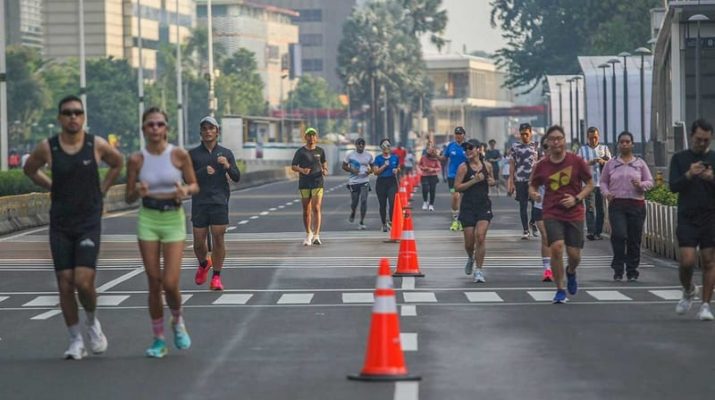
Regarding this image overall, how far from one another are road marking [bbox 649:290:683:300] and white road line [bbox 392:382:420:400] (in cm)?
745

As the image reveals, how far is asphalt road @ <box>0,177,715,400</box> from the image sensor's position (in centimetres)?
1208

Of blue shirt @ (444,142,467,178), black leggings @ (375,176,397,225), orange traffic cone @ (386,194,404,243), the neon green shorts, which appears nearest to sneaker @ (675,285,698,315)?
the neon green shorts

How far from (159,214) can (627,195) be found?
8272 mm

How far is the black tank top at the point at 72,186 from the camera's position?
13.8 meters

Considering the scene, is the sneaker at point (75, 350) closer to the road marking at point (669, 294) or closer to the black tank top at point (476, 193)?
the road marking at point (669, 294)

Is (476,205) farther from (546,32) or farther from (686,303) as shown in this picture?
(546,32)

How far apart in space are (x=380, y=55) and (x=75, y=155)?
149942 millimetres

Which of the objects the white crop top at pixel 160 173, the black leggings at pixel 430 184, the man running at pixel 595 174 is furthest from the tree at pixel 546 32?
the white crop top at pixel 160 173

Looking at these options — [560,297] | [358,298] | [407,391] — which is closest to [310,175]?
[358,298]

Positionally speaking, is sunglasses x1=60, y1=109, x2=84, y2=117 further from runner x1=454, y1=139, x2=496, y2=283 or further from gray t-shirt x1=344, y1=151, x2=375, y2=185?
gray t-shirt x1=344, y1=151, x2=375, y2=185

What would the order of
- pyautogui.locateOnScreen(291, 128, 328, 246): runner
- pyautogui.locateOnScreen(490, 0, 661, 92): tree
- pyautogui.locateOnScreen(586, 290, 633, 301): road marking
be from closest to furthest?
pyautogui.locateOnScreen(586, 290, 633, 301): road marking → pyautogui.locateOnScreen(291, 128, 328, 246): runner → pyautogui.locateOnScreen(490, 0, 661, 92): tree

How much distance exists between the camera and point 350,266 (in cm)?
2467

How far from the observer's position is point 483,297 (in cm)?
1931

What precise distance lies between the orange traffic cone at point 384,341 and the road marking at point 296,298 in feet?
22.1
